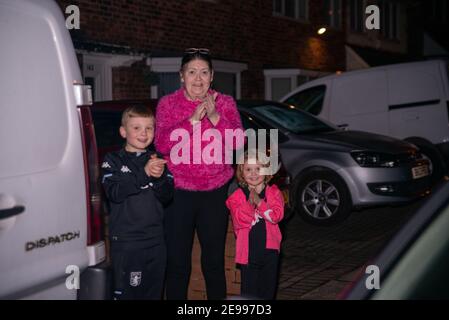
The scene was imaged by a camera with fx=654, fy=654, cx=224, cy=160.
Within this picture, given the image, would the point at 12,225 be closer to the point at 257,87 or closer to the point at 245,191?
the point at 245,191

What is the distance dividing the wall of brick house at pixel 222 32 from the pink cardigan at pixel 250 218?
26.2ft

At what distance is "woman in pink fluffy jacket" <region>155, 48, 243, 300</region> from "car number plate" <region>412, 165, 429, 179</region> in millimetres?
5421

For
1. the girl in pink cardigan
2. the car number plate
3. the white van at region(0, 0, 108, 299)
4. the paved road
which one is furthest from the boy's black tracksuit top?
the car number plate

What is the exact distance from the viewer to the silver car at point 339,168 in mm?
8922

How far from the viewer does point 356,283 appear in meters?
2.02

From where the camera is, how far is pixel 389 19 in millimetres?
25594

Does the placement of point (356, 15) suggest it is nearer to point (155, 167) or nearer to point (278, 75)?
point (278, 75)

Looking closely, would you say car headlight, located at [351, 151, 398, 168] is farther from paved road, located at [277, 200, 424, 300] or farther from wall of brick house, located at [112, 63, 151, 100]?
wall of brick house, located at [112, 63, 151, 100]

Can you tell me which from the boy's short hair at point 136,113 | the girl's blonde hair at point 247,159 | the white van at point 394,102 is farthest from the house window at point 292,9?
the boy's short hair at point 136,113

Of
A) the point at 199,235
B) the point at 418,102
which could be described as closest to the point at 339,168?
the point at 418,102

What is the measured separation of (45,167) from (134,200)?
107cm

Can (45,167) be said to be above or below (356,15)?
below

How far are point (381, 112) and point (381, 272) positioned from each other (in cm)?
1024

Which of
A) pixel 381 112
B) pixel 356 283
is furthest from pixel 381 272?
pixel 381 112
